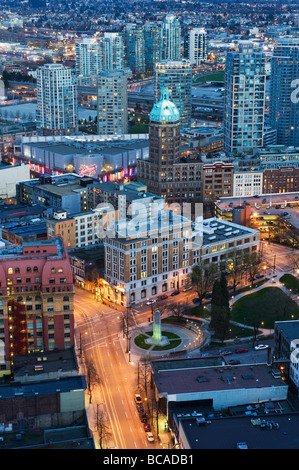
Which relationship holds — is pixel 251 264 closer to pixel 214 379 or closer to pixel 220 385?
pixel 214 379

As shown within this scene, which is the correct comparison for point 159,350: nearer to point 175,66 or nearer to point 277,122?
point 277,122

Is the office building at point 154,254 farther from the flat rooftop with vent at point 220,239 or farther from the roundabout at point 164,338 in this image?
the roundabout at point 164,338

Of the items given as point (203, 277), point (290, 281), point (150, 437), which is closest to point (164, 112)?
point (203, 277)

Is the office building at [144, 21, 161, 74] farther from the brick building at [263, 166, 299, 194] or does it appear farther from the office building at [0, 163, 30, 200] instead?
the office building at [0, 163, 30, 200]

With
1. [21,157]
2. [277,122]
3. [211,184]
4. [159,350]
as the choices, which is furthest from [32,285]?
[277,122]

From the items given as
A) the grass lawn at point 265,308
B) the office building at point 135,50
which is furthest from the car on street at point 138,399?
the office building at point 135,50
